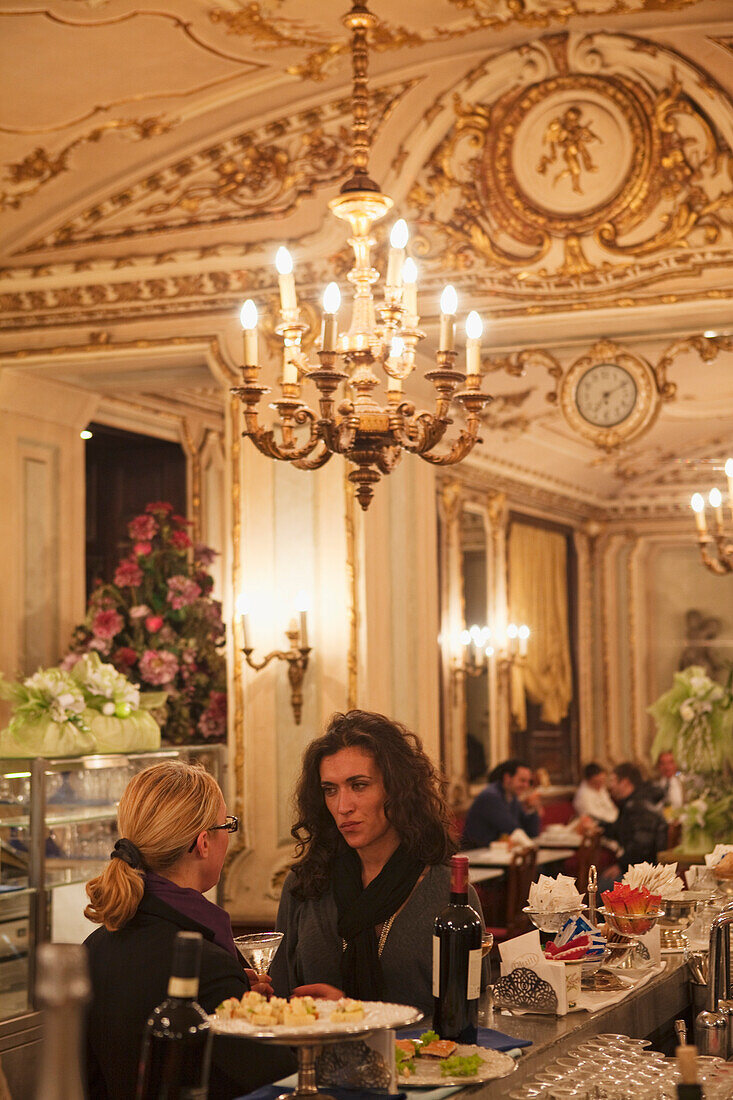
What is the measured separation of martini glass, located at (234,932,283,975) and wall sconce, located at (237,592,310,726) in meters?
3.35

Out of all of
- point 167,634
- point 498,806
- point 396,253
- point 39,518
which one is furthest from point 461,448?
point 498,806

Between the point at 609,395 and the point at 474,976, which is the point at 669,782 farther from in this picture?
the point at 474,976

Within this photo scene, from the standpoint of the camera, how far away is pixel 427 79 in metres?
6.38

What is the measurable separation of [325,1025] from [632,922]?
5.37 feet

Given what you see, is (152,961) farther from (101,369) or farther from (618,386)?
(101,369)

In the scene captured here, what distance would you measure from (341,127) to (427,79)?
0.48m

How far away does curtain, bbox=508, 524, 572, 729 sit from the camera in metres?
13.9

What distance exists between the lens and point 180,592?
281 inches

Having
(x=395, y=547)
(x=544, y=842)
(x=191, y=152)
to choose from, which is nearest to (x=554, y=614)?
(x=544, y=842)

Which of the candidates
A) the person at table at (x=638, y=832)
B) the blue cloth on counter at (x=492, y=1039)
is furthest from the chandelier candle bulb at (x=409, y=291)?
the person at table at (x=638, y=832)

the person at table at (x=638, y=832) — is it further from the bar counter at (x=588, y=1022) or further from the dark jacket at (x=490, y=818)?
the bar counter at (x=588, y=1022)

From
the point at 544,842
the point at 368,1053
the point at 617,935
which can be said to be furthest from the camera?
the point at 544,842

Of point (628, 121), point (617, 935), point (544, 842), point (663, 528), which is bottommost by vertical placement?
point (544, 842)

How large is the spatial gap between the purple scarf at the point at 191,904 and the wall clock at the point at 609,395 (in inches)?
167
